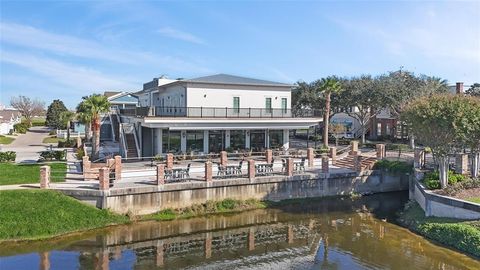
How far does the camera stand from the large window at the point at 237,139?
35.7m

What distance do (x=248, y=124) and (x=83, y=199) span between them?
16081 mm

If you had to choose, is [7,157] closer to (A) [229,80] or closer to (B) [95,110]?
(B) [95,110]

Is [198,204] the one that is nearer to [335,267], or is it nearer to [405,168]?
[335,267]

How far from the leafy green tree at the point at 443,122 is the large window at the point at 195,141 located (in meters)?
16.4

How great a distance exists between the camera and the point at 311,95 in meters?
54.3

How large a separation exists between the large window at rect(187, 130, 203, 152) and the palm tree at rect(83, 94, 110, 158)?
681cm

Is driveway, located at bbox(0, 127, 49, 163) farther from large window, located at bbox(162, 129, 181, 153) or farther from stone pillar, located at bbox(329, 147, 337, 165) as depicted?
Result: stone pillar, located at bbox(329, 147, 337, 165)

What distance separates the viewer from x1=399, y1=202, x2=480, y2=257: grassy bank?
17.6 m

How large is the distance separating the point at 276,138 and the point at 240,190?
43.6 ft

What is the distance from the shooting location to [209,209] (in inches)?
931

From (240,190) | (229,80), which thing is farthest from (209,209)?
(229,80)

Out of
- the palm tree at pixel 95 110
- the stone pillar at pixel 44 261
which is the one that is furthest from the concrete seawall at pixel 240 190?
the palm tree at pixel 95 110

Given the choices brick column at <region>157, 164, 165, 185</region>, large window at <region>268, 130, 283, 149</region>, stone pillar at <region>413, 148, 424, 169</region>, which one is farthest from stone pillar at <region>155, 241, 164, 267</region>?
large window at <region>268, 130, 283, 149</region>

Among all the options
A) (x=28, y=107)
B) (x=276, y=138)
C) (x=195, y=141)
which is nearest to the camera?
(x=195, y=141)
